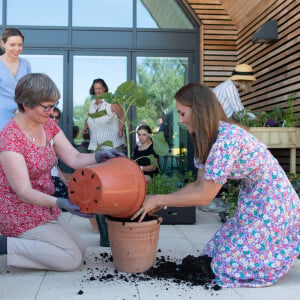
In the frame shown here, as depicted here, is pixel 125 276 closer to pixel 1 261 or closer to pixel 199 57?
pixel 1 261

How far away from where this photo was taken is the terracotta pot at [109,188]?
7.07ft

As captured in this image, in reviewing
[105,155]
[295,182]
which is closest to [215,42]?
[295,182]

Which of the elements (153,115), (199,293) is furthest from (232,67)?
(199,293)

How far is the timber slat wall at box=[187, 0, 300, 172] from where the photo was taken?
4551 millimetres

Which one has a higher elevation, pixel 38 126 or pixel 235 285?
pixel 38 126

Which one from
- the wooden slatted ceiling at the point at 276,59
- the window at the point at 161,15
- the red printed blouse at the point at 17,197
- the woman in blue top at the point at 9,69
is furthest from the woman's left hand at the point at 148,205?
the window at the point at 161,15

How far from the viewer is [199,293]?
2.12 metres

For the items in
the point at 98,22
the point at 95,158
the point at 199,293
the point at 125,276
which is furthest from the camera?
the point at 98,22

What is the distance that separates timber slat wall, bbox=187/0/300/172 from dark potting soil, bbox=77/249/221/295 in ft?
8.27

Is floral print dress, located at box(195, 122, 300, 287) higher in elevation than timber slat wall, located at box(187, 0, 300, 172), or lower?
lower

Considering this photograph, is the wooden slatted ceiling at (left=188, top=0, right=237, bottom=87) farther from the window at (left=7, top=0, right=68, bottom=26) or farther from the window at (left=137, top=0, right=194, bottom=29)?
the window at (left=7, top=0, right=68, bottom=26)

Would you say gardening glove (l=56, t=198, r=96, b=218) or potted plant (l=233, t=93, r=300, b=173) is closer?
gardening glove (l=56, t=198, r=96, b=218)

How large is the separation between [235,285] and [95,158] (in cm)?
99

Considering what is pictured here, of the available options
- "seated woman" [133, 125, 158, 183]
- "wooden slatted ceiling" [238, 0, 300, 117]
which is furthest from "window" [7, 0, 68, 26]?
"wooden slatted ceiling" [238, 0, 300, 117]
